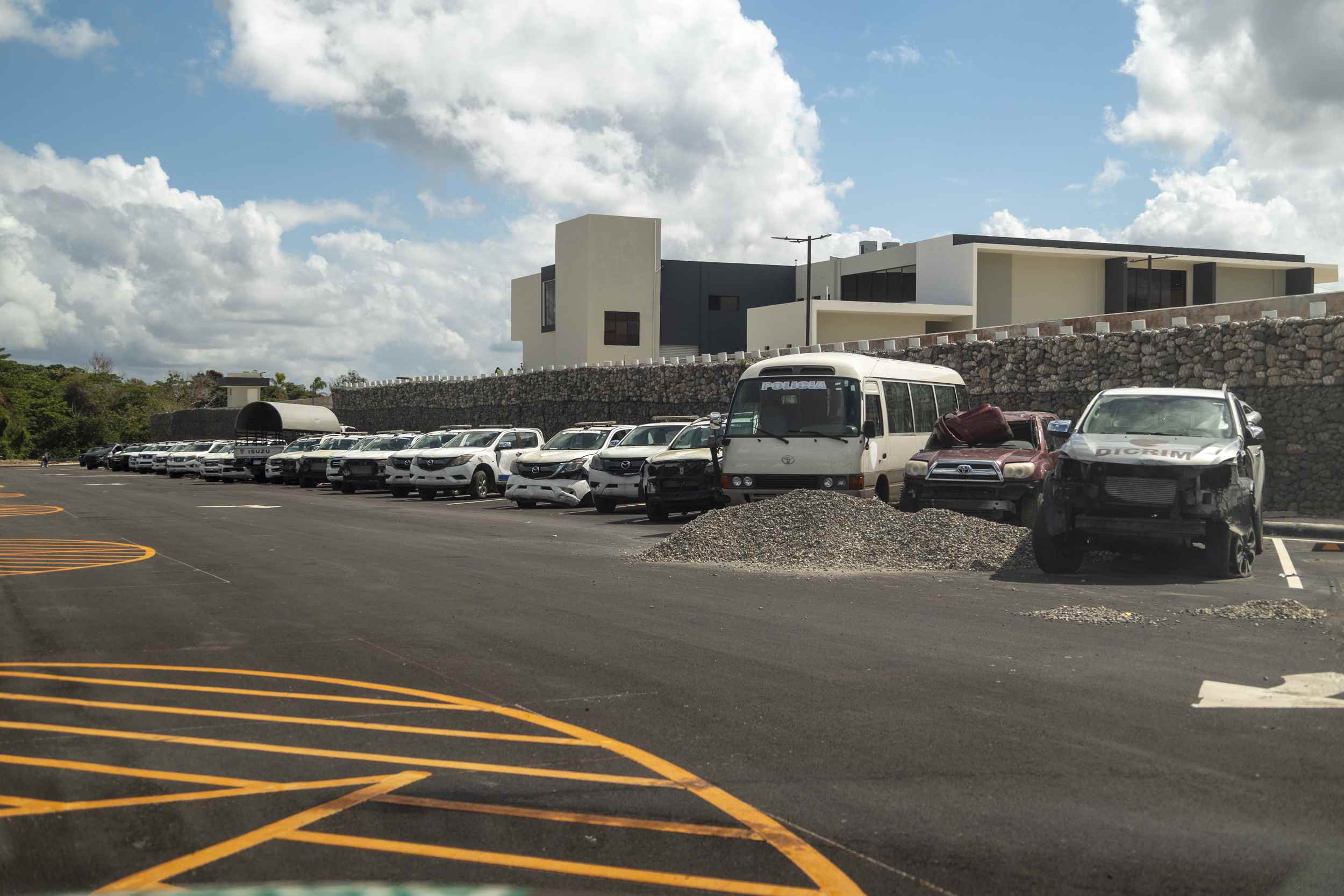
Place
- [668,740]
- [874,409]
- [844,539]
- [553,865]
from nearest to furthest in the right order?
[553,865], [668,740], [844,539], [874,409]

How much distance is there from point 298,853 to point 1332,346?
70.4ft

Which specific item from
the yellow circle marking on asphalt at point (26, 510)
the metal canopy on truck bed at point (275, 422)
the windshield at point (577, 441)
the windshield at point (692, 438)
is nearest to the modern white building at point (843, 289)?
the metal canopy on truck bed at point (275, 422)

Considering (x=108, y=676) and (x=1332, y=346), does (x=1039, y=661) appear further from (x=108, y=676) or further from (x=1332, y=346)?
(x=1332, y=346)

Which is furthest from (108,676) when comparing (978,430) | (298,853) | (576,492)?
(576,492)

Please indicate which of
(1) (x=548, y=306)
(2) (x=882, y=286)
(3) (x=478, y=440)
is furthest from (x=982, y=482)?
(1) (x=548, y=306)

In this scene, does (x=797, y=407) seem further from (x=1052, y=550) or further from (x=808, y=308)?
(x=808, y=308)

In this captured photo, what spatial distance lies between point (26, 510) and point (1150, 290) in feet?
175

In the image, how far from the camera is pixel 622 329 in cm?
6656

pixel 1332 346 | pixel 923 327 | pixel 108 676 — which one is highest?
pixel 923 327

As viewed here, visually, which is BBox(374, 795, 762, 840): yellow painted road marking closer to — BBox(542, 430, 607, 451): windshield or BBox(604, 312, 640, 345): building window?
BBox(542, 430, 607, 451): windshield

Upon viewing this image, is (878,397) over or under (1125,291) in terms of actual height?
under

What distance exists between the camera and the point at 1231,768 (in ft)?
17.8

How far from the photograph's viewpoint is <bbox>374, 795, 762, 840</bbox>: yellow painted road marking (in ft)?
15.0

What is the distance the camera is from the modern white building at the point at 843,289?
191 ft
